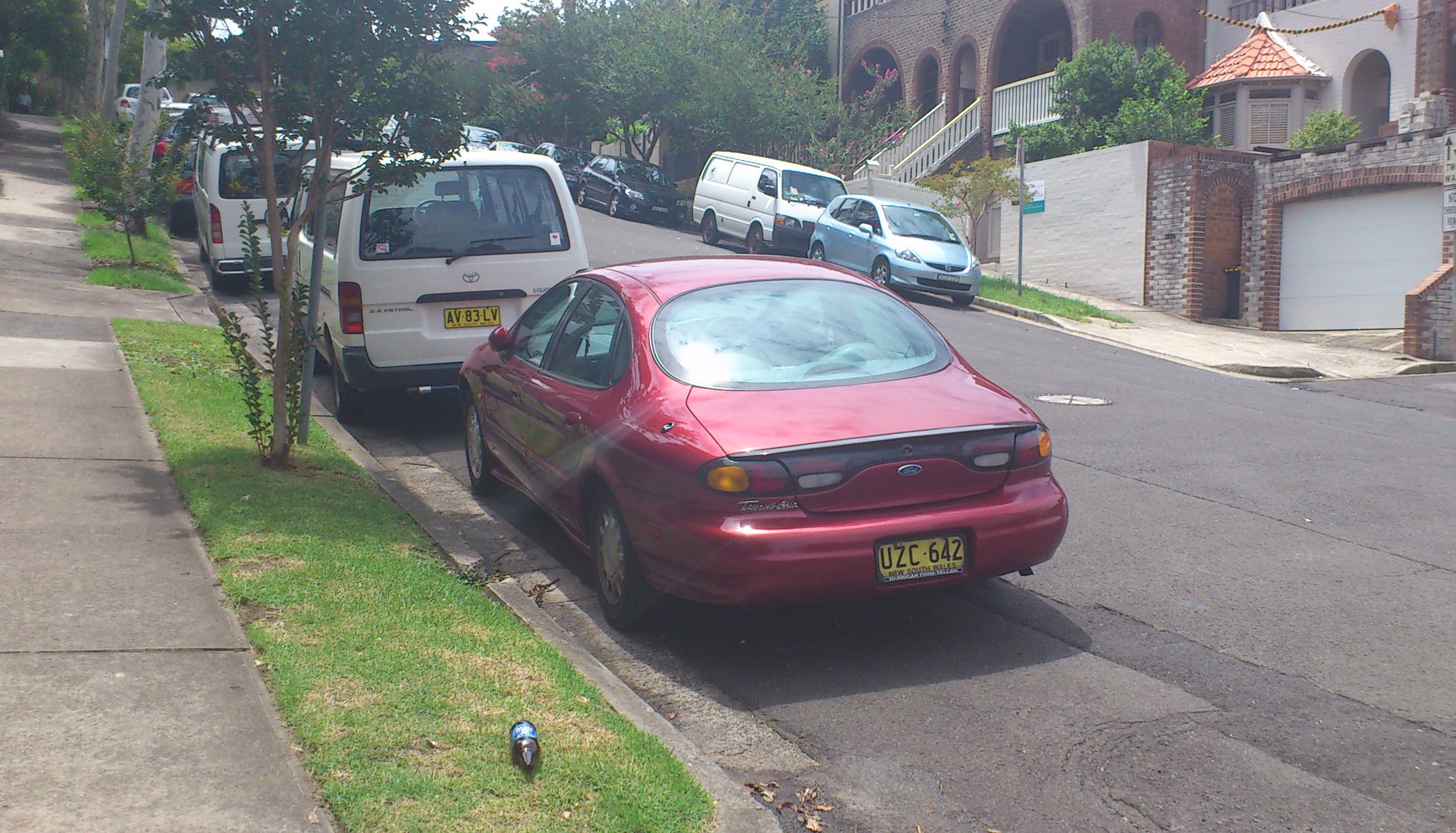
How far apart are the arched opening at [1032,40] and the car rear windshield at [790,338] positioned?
98.1ft

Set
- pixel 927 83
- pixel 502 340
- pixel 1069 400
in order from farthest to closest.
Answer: pixel 927 83 → pixel 1069 400 → pixel 502 340

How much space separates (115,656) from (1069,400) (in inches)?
345

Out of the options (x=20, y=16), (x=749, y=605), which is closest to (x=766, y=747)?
(x=749, y=605)

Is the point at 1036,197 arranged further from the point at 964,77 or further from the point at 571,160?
the point at 571,160

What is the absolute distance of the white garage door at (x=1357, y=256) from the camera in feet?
63.6

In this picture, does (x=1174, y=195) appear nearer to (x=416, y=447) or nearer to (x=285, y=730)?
(x=416, y=447)

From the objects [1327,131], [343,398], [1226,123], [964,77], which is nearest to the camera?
[343,398]

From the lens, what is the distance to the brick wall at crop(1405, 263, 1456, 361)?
1719cm

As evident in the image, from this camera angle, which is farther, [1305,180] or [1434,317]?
[1305,180]

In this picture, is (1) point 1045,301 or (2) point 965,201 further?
(2) point 965,201

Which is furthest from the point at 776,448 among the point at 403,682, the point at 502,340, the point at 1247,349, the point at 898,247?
the point at 898,247

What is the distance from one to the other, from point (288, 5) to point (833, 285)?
3434 millimetres

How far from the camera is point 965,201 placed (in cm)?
2427

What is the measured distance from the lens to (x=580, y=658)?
5.03 meters
